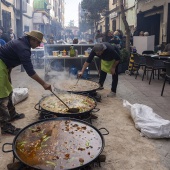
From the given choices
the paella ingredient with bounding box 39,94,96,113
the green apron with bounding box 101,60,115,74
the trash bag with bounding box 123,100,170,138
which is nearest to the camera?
the trash bag with bounding box 123,100,170,138

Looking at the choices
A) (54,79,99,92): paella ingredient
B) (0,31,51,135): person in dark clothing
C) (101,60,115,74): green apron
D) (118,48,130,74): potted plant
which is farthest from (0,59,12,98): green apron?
(118,48,130,74): potted plant

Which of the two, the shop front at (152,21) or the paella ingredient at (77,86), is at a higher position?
the shop front at (152,21)

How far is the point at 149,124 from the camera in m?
4.29

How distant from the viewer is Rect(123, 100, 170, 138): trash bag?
4125 mm

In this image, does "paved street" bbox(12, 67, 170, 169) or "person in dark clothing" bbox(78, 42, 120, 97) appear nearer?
"paved street" bbox(12, 67, 170, 169)

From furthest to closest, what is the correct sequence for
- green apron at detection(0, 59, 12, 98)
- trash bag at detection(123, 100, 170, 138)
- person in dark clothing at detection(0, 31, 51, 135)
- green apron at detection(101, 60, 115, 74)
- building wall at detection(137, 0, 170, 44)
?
building wall at detection(137, 0, 170, 44), green apron at detection(101, 60, 115, 74), trash bag at detection(123, 100, 170, 138), green apron at detection(0, 59, 12, 98), person in dark clothing at detection(0, 31, 51, 135)

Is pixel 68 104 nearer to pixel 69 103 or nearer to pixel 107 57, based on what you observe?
pixel 69 103

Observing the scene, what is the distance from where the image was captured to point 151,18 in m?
16.4

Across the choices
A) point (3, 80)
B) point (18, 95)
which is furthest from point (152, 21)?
point (3, 80)

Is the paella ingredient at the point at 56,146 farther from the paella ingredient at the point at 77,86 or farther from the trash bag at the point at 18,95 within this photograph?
the trash bag at the point at 18,95

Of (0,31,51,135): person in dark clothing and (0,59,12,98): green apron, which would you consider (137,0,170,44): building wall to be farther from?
(0,59,12,98): green apron

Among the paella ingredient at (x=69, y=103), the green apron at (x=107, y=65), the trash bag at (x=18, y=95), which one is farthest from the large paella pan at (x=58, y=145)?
the green apron at (x=107, y=65)

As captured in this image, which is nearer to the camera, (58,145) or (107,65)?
(58,145)

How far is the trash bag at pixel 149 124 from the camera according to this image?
4125 mm
